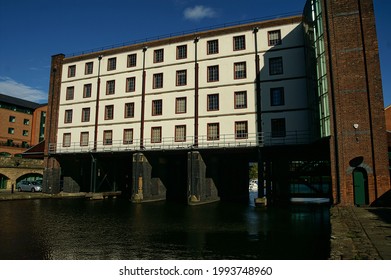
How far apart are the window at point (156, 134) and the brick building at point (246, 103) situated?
0.11 m

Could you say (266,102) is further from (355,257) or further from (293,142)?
(355,257)

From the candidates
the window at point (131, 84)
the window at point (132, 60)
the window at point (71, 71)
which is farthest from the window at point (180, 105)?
the window at point (71, 71)

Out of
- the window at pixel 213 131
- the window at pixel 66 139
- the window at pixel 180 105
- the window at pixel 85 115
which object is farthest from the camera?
the window at pixel 66 139

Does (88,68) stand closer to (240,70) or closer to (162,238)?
(240,70)

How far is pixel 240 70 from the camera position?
29438mm

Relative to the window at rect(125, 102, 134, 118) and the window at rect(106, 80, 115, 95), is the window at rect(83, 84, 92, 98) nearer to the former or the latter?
the window at rect(106, 80, 115, 95)

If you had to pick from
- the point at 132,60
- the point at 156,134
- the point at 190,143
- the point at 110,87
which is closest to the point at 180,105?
the point at 156,134

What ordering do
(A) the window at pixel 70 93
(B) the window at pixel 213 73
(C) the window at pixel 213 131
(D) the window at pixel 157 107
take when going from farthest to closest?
(A) the window at pixel 70 93 < (D) the window at pixel 157 107 < (B) the window at pixel 213 73 < (C) the window at pixel 213 131

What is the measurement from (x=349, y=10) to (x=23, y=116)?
6126cm

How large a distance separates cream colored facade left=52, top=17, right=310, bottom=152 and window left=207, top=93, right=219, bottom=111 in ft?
0.76

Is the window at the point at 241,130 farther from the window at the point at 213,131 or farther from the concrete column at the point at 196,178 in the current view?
the concrete column at the point at 196,178

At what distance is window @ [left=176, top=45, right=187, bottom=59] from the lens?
3209 centimetres

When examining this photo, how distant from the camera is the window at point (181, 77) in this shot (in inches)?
1242

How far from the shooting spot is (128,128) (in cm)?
3328
